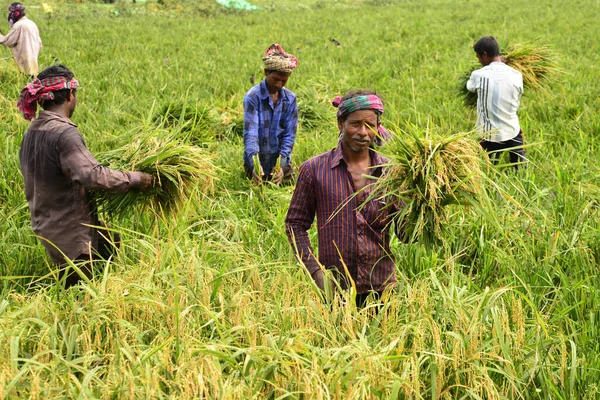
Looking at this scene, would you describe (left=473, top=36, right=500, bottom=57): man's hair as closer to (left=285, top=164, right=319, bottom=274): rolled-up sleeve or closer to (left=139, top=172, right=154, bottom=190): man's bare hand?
(left=285, top=164, right=319, bottom=274): rolled-up sleeve

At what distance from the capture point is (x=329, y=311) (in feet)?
7.79

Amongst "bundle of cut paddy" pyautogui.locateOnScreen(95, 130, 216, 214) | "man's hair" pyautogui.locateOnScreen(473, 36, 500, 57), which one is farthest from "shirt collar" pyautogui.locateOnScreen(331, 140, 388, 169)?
"man's hair" pyautogui.locateOnScreen(473, 36, 500, 57)

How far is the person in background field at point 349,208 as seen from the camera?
2490mm

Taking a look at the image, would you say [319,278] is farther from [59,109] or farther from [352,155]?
[59,109]

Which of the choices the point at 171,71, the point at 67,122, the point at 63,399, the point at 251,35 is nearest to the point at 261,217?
the point at 67,122

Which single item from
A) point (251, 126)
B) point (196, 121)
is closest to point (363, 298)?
point (251, 126)

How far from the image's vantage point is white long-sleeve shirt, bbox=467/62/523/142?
14.7 feet

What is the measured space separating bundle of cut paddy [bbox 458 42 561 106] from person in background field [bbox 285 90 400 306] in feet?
11.7

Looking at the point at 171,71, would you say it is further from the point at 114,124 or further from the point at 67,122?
the point at 67,122

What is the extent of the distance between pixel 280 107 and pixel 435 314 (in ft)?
7.23

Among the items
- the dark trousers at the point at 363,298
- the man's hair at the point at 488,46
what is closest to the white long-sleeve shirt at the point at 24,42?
the man's hair at the point at 488,46

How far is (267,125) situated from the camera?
4.30 meters

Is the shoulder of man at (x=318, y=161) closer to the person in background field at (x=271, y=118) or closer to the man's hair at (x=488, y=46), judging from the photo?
the person in background field at (x=271, y=118)

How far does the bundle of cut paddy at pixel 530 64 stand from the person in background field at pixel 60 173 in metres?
3.89
